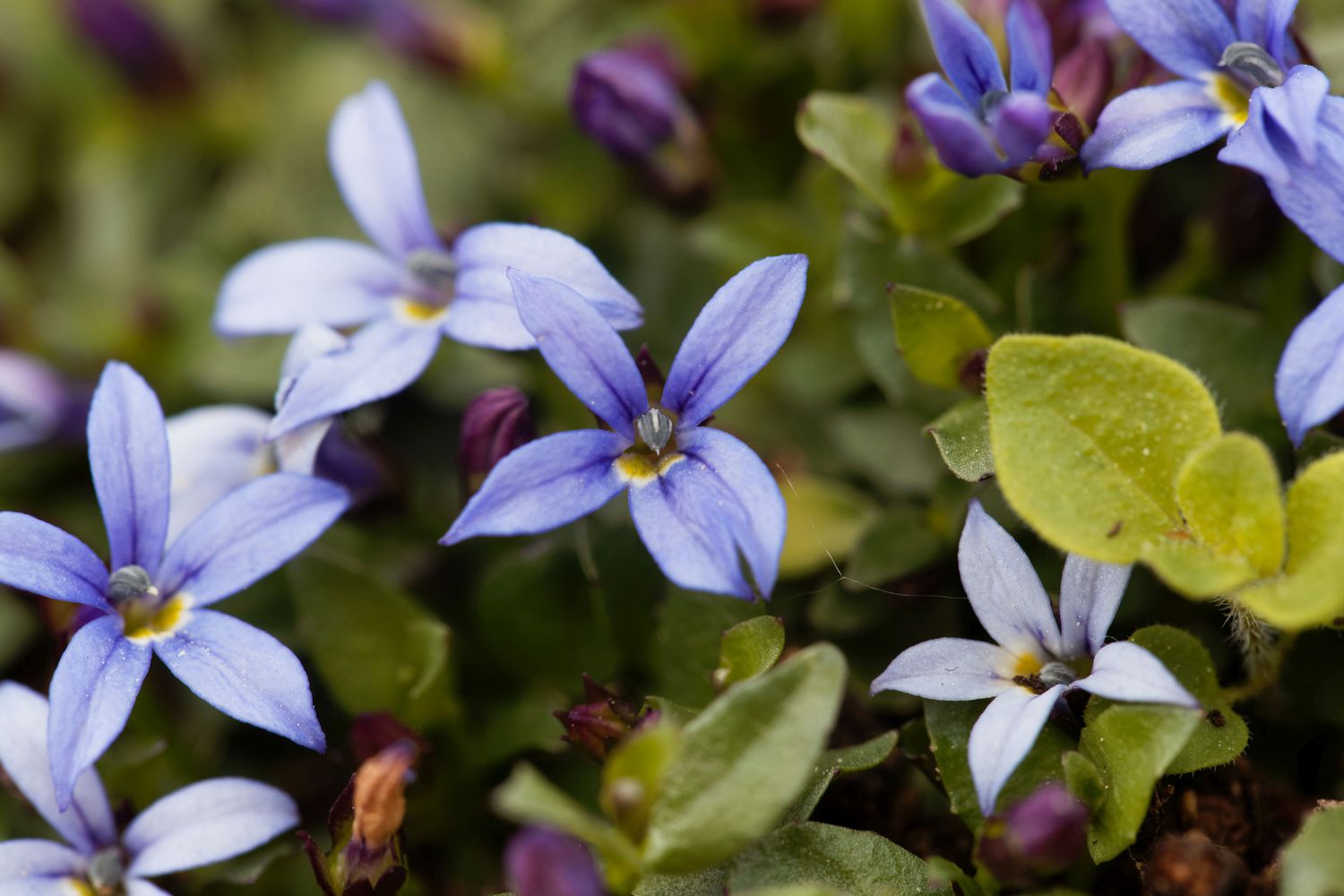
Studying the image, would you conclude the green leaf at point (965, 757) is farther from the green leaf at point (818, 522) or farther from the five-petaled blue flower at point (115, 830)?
the five-petaled blue flower at point (115, 830)

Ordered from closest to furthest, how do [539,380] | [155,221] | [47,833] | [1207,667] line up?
[1207,667], [47,833], [539,380], [155,221]

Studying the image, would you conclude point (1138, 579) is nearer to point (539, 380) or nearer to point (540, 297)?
point (540, 297)

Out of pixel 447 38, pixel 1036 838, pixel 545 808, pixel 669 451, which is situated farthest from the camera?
pixel 447 38

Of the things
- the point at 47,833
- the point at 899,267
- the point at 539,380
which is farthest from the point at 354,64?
the point at 47,833

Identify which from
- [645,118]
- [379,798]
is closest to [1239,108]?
[645,118]

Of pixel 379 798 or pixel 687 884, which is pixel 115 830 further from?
pixel 687 884

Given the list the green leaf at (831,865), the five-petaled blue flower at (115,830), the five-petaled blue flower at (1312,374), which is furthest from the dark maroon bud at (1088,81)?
the five-petaled blue flower at (115,830)

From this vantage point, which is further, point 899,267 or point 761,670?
point 899,267
